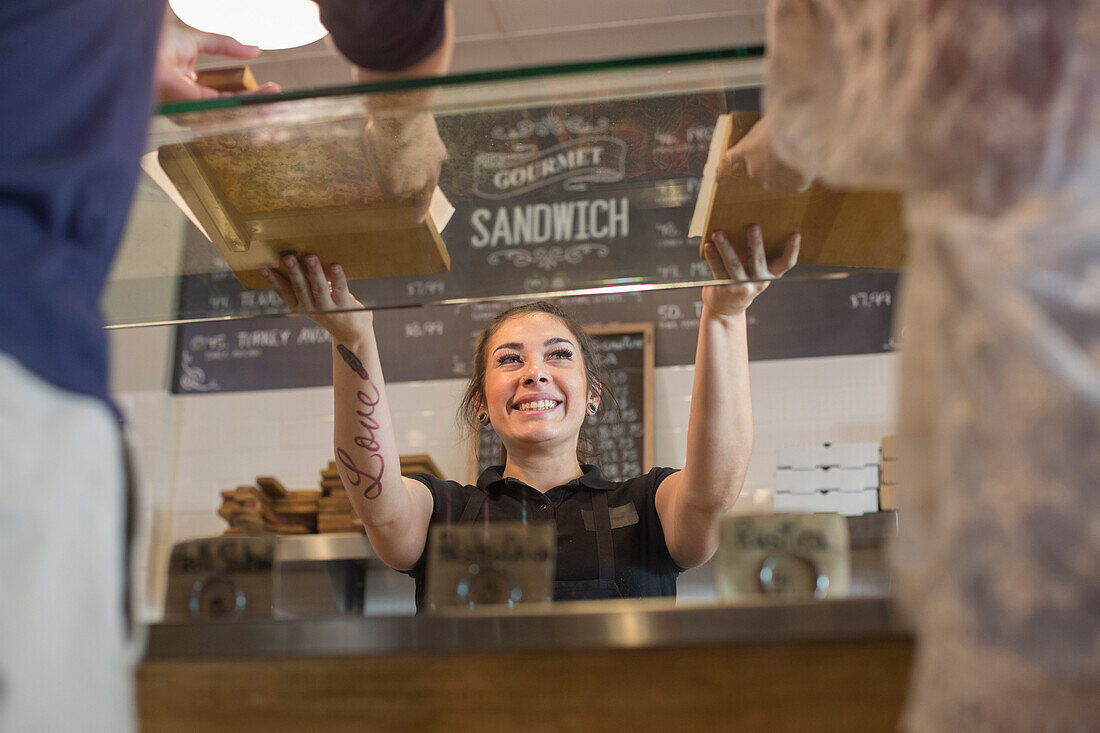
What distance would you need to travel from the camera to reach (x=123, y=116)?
0.60 m

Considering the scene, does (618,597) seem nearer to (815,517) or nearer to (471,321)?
(815,517)

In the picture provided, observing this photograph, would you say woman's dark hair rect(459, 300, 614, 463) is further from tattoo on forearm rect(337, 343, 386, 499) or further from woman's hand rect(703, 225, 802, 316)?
woman's hand rect(703, 225, 802, 316)

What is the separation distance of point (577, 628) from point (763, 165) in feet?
1.86

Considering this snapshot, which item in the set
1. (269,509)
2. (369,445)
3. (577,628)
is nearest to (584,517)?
(369,445)

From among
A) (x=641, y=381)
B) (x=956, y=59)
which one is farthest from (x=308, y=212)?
(x=641, y=381)

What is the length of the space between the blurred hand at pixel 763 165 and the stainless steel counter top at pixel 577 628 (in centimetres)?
49

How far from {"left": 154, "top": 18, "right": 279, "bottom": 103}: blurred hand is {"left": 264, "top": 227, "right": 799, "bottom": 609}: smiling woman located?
1.29 feet

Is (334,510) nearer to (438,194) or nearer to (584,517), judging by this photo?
(584,517)

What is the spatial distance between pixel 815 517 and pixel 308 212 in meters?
0.70

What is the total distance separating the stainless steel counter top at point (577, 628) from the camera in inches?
27.3

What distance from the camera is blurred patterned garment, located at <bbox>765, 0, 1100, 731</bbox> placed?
45cm

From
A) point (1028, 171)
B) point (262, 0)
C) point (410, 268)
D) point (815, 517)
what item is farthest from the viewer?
point (262, 0)

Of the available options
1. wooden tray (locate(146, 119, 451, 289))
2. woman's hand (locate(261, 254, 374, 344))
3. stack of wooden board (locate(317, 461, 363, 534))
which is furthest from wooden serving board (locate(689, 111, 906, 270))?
stack of wooden board (locate(317, 461, 363, 534))

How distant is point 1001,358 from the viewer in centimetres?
47
